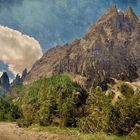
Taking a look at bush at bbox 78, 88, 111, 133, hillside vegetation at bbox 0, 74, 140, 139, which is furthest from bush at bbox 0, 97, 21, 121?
bush at bbox 78, 88, 111, 133

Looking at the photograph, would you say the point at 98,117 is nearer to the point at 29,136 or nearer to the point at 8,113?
the point at 29,136

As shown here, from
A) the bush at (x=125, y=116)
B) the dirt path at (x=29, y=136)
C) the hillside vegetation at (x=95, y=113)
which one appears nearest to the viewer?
the dirt path at (x=29, y=136)

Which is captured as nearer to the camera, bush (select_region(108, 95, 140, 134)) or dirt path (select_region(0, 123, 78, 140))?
dirt path (select_region(0, 123, 78, 140))

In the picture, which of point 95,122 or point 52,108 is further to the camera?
point 52,108

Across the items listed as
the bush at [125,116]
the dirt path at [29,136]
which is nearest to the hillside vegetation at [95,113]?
the bush at [125,116]

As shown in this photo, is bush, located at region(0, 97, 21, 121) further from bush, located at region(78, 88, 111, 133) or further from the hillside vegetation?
bush, located at region(78, 88, 111, 133)

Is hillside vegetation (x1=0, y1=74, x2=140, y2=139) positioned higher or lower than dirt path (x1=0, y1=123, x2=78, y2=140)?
higher

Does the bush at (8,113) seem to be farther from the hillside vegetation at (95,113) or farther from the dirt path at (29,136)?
the dirt path at (29,136)

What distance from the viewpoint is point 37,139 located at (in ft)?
233

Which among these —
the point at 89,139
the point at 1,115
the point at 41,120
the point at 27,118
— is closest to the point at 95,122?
the point at 89,139

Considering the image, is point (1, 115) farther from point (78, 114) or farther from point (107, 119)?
point (107, 119)

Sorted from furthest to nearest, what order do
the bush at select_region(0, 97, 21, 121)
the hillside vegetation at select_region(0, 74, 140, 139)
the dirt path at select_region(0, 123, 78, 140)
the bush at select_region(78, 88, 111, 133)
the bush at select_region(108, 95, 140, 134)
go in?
the bush at select_region(0, 97, 21, 121) < the bush at select_region(78, 88, 111, 133) < the hillside vegetation at select_region(0, 74, 140, 139) < the bush at select_region(108, 95, 140, 134) < the dirt path at select_region(0, 123, 78, 140)

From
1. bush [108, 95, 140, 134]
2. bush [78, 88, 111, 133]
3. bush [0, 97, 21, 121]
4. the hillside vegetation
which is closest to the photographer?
bush [108, 95, 140, 134]

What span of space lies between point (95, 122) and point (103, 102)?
17.4 ft
